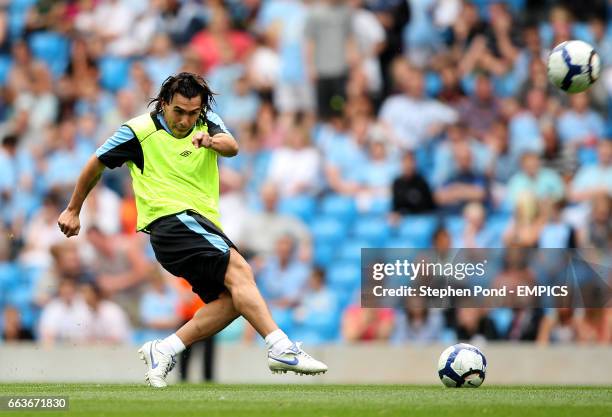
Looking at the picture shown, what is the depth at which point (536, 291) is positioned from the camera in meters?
14.0

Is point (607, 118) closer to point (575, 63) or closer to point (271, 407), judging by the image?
point (575, 63)

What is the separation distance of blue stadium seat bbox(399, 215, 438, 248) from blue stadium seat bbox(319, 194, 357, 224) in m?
0.85

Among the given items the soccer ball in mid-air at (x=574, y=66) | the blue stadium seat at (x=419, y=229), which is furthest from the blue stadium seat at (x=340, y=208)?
the soccer ball in mid-air at (x=574, y=66)

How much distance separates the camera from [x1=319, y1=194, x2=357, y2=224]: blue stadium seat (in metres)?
17.5

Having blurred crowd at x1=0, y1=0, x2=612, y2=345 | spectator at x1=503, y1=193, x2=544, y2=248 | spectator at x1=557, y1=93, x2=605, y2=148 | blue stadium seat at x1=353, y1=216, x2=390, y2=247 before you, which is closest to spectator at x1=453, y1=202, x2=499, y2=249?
blurred crowd at x1=0, y1=0, x2=612, y2=345

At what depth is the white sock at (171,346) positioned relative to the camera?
9.55m

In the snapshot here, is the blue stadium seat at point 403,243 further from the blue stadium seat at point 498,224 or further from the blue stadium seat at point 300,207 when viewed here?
the blue stadium seat at point 300,207

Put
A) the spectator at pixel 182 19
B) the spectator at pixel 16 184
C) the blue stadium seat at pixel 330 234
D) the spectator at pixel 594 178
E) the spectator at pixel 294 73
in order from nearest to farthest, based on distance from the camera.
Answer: the spectator at pixel 594 178 → the blue stadium seat at pixel 330 234 → the spectator at pixel 16 184 → the spectator at pixel 294 73 → the spectator at pixel 182 19

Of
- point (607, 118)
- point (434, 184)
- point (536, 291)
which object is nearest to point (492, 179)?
point (434, 184)

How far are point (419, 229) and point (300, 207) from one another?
72.4 inches

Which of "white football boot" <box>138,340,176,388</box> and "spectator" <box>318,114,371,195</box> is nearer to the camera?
"white football boot" <box>138,340,176,388</box>

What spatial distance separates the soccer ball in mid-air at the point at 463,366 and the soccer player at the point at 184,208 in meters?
1.08

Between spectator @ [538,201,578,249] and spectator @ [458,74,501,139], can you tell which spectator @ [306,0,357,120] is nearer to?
spectator @ [458,74,501,139]

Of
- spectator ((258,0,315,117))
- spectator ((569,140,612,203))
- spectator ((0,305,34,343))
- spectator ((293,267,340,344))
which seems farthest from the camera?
spectator ((258,0,315,117))
